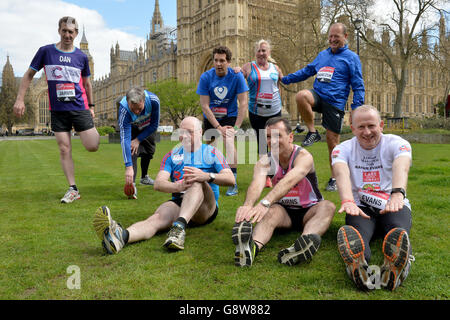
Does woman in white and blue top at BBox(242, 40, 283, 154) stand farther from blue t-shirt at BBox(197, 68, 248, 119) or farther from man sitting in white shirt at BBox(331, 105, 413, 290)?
man sitting in white shirt at BBox(331, 105, 413, 290)

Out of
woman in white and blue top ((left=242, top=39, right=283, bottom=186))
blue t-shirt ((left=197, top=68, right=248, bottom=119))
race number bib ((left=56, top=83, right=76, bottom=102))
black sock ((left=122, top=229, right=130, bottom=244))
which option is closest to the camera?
black sock ((left=122, top=229, right=130, bottom=244))

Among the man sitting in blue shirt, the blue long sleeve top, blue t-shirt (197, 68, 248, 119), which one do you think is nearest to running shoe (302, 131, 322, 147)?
the blue long sleeve top

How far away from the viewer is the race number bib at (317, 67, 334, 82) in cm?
530

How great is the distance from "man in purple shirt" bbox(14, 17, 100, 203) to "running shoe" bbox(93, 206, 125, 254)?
2.55 metres

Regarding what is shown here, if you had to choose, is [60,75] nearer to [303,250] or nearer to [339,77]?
[339,77]

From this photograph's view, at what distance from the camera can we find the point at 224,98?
234 inches

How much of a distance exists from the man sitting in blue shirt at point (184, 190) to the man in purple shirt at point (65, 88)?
93.4 inches

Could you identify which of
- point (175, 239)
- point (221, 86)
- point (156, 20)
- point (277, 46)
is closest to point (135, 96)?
point (221, 86)

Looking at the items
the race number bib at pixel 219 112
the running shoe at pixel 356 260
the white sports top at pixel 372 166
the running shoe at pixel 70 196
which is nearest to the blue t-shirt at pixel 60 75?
the running shoe at pixel 70 196

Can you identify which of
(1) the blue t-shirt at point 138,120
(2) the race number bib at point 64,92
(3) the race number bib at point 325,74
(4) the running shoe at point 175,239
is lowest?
A: (4) the running shoe at point 175,239

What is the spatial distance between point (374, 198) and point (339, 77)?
2.83 m

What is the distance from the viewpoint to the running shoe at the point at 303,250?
8.61 ft

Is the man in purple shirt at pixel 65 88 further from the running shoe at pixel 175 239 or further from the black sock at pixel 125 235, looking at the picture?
the running shoe at pixel 175 239

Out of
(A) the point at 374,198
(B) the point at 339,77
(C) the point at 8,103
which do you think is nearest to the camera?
(A) the point at 374,198
